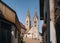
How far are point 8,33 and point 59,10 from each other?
7783mm

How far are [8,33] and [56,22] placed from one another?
7.63 meters

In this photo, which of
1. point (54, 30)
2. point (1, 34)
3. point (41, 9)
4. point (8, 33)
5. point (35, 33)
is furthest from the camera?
point (35, 33)

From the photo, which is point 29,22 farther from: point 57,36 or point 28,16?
point 57,36

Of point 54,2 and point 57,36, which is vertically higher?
point 54,2

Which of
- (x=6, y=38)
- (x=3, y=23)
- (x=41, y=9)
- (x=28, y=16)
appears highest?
(x=28, y=16)

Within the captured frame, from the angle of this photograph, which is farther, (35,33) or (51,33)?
(35,33)

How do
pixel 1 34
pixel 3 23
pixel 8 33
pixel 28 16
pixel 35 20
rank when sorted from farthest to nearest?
pixel 28 16, pixel 35 20, pixel 8 33, pixel 3 23, pixel 1 34

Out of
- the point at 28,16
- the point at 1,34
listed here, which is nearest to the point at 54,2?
the point at 1,34

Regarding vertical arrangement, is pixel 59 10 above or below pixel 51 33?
above

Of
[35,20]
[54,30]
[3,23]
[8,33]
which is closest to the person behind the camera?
[54,30]

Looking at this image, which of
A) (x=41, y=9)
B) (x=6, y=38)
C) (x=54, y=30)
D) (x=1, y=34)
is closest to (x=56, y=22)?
(x=54, y=30)

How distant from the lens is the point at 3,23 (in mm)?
15906

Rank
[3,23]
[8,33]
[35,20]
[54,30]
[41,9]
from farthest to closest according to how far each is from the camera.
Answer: [35,20] < [41,9] < [8,33] < [3,23] < [54,30]

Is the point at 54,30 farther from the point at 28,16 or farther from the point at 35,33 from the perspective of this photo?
the point at 28,16
